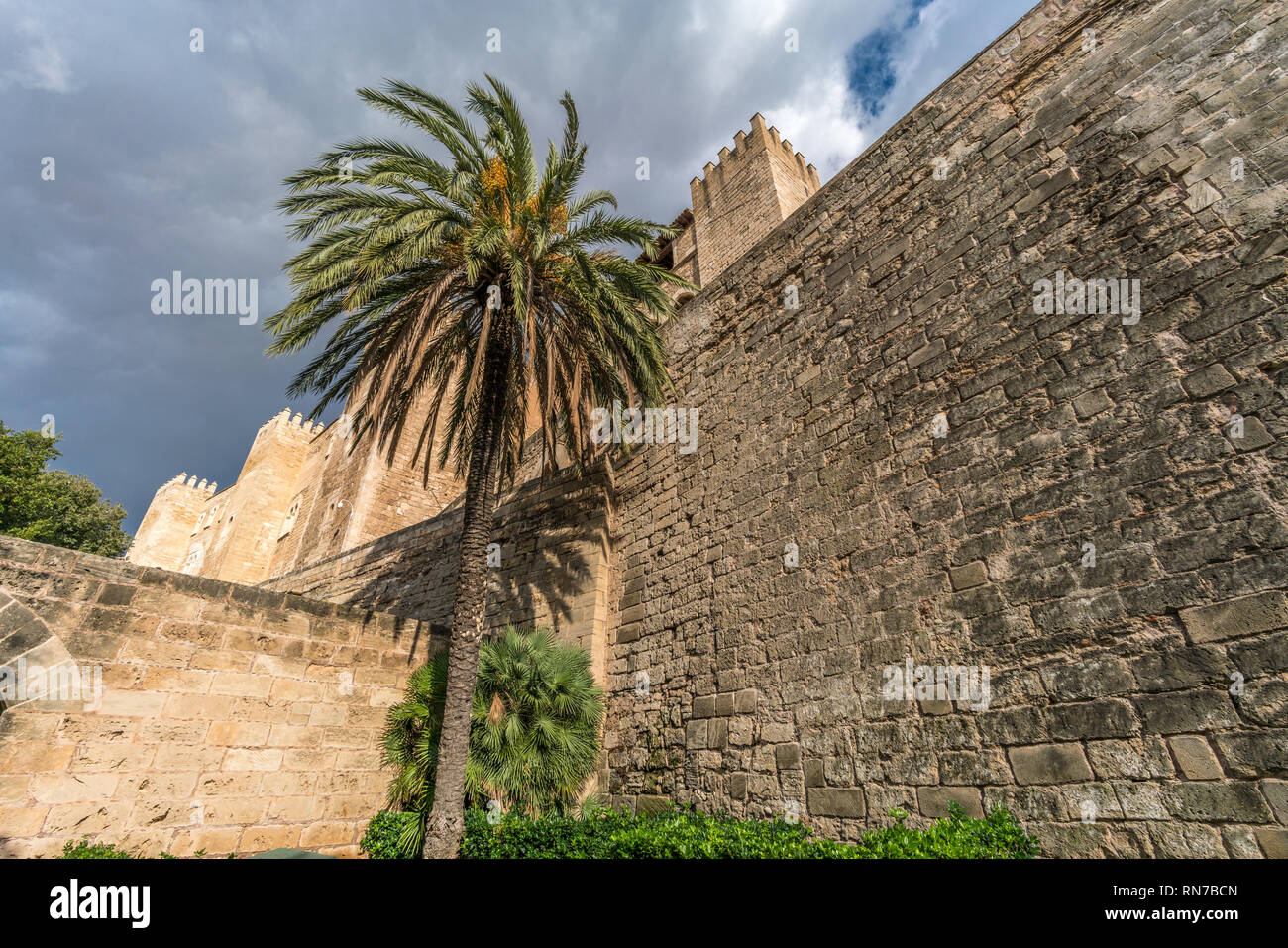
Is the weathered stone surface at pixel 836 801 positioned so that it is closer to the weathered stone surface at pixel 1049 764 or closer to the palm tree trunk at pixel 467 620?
the weathered stone surface at pixel 1049 764

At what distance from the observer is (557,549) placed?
924 centimetres

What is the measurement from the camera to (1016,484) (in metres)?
4.59

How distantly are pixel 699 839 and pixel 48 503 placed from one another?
93.5 feet

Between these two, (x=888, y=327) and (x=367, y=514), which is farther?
(x=367, y=514)

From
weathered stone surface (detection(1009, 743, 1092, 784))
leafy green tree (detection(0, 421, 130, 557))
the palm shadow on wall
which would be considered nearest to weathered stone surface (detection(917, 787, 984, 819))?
weathered stone surface (detection(1009, 743, 1092, 784))

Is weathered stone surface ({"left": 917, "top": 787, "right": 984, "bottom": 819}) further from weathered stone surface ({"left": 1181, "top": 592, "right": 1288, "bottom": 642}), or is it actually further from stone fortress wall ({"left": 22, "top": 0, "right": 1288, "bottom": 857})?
weathered stone surface ({"left": 1181, "top": 592, "right": 1288, "bottom": 642})

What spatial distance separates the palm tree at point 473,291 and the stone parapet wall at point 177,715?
1.73 m

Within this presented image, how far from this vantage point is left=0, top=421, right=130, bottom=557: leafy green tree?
2083 cm

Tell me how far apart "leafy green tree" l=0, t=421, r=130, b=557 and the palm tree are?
61.1 ft

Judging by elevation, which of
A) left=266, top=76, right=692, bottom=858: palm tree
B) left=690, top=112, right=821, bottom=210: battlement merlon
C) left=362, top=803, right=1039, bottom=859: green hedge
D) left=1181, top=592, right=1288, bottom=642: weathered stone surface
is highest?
left=690, top=112, right=821, bottom=210: battlement merlon

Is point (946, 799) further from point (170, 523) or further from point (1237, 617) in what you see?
point (170, 523)
